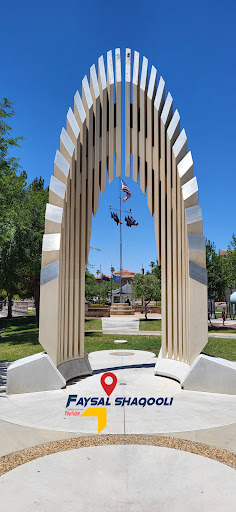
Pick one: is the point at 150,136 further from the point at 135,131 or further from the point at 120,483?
the point at 120,483

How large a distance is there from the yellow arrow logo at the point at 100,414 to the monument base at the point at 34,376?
76.9 inches

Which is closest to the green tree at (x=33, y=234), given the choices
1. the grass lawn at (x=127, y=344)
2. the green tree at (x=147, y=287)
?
the grass lawn at (x=127, y=344)

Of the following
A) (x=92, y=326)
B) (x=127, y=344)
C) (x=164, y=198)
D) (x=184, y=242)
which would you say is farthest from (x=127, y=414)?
(x=92, y=326)

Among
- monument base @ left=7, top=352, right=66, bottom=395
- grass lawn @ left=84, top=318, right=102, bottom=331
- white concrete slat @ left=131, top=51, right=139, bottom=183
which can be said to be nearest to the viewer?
monument base @ left=7, top=352, right=66, bottom=395

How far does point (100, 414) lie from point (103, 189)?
6826 mm

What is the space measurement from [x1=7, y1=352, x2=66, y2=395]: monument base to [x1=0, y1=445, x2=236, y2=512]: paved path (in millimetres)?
4141

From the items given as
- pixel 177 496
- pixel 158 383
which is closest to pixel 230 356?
pixel 158 383

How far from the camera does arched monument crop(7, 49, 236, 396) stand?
34.1ft

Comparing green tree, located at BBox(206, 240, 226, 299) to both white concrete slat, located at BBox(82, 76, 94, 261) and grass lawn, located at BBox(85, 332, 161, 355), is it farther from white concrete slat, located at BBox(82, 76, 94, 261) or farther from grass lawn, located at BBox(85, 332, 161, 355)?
white concrete slat, located at BBox(82, 76, 94, 261)

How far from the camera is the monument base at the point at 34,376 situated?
391 inches

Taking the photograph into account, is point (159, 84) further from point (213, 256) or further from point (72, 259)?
point (213, 256)

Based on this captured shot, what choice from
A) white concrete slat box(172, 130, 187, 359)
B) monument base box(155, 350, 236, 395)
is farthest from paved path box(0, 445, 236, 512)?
white concrete slat box(172, 130, 187, 359)

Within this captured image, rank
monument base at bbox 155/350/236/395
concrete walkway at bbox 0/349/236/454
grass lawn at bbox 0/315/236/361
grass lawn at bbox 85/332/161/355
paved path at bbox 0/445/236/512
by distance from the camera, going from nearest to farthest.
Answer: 1. paved path at bbox 0/445/236/512
2. concrete walkway at bbox 0/349/236/454
3. monument base at bbox 155/350/236/395
4. grass lawn at bbox 0/315/236/361
5. grass lawn at bbox 85/332/161/355

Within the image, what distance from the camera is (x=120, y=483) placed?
4934 millimetres
